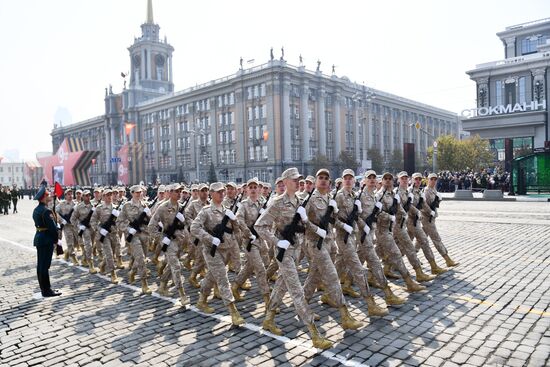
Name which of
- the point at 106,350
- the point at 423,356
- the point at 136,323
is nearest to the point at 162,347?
the point at 106,350

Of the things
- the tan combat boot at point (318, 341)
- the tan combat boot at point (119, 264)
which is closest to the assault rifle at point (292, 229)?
the tan combat boot at point (318, 341)

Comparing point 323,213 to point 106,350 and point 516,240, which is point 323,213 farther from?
point 516,240

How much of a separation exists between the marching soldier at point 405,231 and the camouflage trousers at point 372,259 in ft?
4.17

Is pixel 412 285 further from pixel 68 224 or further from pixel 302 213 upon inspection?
pixel 68 224

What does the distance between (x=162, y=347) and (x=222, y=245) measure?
1816 millimetres

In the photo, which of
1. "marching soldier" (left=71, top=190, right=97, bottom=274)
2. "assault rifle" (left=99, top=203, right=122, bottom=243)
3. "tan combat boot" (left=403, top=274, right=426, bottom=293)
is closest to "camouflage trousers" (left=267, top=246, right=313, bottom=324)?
"tan combat boot" (left=403, top=274, right=426, bottom=293)

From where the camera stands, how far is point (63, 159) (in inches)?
1634

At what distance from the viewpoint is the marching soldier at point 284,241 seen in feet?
18.3

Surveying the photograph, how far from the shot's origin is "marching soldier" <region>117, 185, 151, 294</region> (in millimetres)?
8591

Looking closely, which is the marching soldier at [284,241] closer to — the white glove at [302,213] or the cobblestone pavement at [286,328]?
the white glove at [302,213]

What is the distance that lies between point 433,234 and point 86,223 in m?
8.93

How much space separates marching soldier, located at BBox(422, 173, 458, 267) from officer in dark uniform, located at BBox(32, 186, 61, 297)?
27.1 ft

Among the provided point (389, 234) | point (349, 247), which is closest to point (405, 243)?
point (389, 234)

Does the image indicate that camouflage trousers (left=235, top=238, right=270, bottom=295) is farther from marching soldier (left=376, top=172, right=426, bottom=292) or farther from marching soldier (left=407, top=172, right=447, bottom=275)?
marching soldier (left=407, top=172, right=447, bottom=275)
